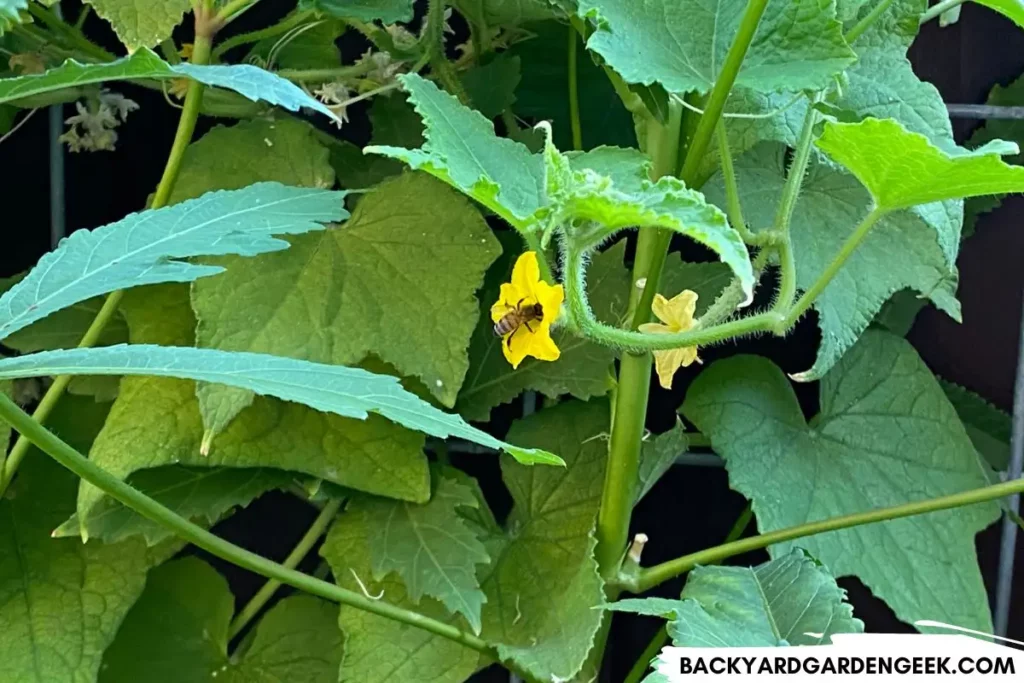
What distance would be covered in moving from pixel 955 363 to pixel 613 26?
470 millimetres

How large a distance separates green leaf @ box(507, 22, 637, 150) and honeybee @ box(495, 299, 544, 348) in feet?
0.67

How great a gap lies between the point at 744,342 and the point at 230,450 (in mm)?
400

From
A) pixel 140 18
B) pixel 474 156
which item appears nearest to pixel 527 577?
pixel 474 156

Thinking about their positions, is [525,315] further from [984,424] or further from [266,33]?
[984,424]

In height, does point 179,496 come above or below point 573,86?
below

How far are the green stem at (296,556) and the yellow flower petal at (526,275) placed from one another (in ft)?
0.70

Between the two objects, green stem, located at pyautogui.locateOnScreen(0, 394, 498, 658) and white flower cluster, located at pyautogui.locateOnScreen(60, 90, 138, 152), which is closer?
green stem, located at pyautogui.locateOnScreen(0, 394, 498, 658)

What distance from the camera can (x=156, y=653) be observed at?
0.62m

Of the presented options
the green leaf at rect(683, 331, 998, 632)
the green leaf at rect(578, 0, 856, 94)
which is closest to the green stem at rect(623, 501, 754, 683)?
the green leaf at rect(683, 331, 998, 632)

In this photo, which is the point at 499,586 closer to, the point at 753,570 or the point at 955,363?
the point at 753,570

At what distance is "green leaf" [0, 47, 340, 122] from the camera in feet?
1.03

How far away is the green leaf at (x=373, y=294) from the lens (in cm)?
47

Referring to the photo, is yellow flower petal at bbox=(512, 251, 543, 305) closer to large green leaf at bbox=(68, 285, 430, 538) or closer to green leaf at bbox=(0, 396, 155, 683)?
large green leaf at bbox=(68, 285, 430, 538)

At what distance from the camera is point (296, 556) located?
0.61m
